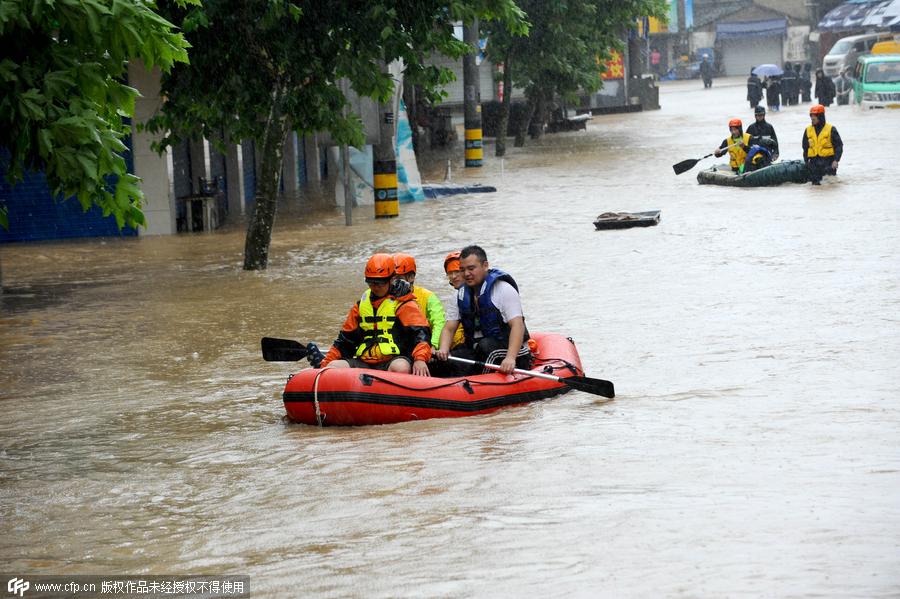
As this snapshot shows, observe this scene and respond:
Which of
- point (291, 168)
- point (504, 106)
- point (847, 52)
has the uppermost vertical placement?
point (847, 52)

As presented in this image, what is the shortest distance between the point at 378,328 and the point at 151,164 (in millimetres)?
13173

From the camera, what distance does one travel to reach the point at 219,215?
79.9ft

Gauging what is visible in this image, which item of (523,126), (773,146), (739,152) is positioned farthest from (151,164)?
(523,126)

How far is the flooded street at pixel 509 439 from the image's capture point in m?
6.47

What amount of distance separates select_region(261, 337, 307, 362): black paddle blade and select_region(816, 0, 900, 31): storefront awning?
6160 cm

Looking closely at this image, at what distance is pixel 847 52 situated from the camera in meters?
58.6

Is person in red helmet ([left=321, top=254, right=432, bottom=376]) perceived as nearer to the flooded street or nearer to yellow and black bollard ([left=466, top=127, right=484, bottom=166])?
the flooded street

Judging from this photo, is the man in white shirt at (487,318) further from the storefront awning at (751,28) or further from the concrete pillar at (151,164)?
the storefront awning at (751,28)

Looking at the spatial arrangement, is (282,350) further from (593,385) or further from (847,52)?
(847,52)

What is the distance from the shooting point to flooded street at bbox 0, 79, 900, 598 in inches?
255

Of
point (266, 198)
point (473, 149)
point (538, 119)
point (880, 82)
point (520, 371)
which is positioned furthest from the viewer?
point (880, 82)

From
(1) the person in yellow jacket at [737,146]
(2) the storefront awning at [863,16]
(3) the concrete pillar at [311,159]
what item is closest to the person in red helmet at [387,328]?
(1) the person in yellow jacket at [737,146]

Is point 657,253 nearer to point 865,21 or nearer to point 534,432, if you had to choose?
point 534,432

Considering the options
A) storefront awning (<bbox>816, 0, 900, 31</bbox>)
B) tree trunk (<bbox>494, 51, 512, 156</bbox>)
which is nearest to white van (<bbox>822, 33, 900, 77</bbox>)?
storefront awning (<bbox>816, 0, 900, 31</bbox>)
